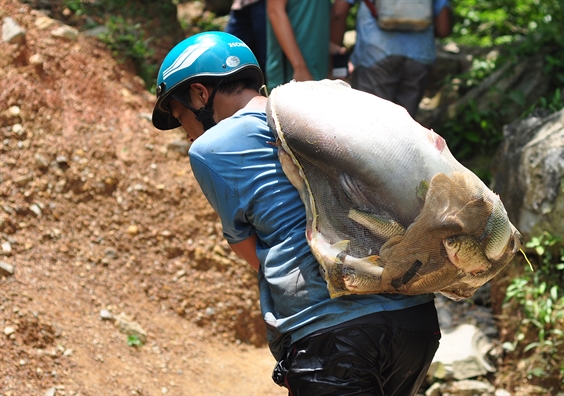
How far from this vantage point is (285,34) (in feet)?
15.4

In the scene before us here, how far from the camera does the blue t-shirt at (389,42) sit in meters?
5.29

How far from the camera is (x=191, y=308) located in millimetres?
4828

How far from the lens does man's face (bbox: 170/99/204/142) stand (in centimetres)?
283

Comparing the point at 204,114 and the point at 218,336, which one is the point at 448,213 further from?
the point at 218,336

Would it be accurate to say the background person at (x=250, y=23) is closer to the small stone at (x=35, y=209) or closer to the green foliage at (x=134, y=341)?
the small stone at (x=35, y=209)

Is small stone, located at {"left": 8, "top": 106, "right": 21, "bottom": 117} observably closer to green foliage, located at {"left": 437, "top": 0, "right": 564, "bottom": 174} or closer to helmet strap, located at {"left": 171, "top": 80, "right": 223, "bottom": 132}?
helmet strap, located at {"left": 171, "top": 80, "right": 223, "bottom": 132}

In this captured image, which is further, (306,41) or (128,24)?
(128,24)

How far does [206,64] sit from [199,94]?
13 centimetres

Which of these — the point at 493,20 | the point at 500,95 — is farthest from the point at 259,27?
the point at 493,20

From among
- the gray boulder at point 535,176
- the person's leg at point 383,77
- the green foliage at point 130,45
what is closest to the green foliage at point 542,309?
the gray boulder at point 535,176

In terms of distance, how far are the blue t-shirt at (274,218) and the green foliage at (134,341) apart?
198cm

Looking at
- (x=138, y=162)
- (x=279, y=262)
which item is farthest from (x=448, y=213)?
(x=138, y=162)

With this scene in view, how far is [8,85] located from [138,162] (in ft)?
3.40

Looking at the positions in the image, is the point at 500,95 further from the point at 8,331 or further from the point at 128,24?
the point at 8,331
